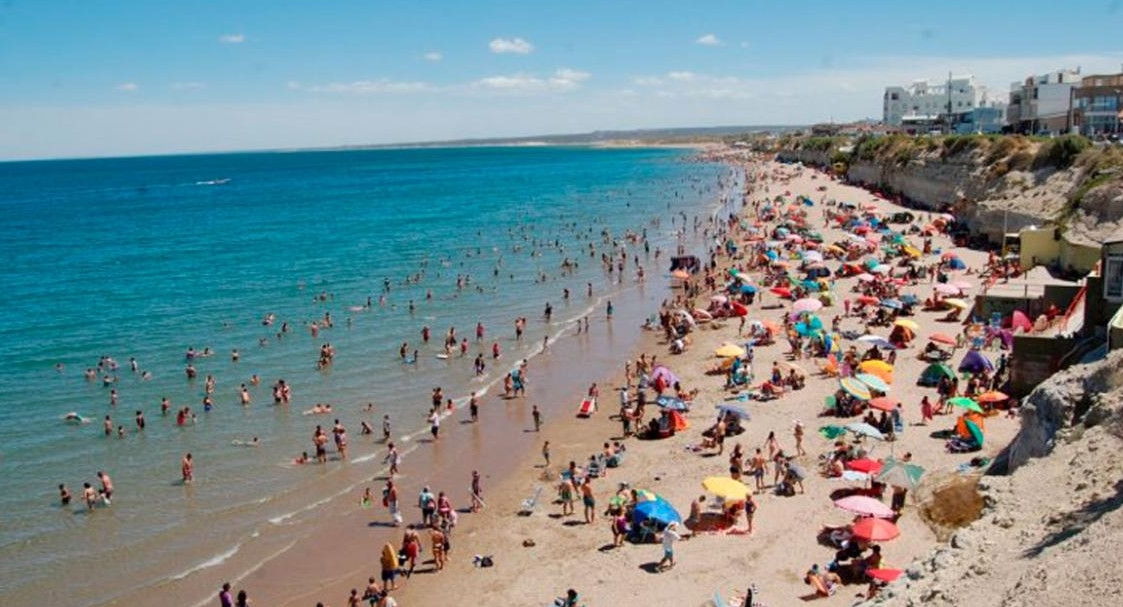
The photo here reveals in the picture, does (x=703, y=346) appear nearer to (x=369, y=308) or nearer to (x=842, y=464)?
(x=842, y=464)

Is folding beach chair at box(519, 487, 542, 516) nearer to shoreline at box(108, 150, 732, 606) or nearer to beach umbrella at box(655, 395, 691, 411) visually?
shoreline at box(108, 150, 732, 606)

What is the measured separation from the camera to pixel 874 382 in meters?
22.2

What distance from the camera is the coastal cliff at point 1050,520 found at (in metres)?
9.23

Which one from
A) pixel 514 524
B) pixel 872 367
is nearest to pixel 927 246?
pixel 872 367

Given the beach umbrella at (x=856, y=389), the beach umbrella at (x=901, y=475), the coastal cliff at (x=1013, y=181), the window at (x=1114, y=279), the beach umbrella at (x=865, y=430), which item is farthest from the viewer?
the coastal cliff at (x=1013, y=181)

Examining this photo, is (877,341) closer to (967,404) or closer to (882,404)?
(882,404)

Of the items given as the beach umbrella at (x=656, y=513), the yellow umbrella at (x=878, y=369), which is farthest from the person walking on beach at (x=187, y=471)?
the yellow umbrella at (x=878, y=369)

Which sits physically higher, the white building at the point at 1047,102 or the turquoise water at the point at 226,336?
the white building at the point at 1047,102

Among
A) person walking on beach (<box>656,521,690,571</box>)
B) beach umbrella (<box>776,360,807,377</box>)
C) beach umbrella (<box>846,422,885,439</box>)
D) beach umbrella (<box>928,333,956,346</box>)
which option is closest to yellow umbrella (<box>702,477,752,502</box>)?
person walking on beach (<box>656,521,690,571</box>)

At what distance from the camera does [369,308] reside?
4072 centimetres

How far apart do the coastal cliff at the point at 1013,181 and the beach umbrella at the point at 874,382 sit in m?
16.3

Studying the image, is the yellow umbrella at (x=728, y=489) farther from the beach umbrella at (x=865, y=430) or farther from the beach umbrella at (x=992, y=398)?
the beach umbrella at (x=992, y=398)

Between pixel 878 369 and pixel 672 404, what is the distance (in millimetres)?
5585

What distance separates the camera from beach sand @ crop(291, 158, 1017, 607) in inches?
589
